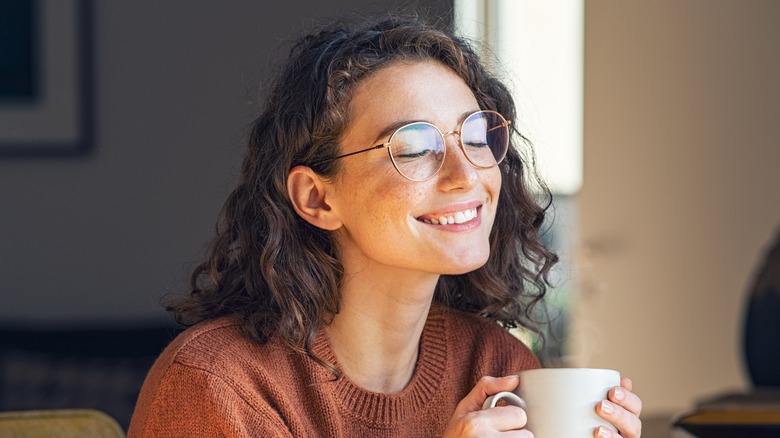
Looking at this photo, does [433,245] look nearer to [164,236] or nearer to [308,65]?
[308,65]

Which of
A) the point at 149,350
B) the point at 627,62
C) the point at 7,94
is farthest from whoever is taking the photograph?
the point at 627,62

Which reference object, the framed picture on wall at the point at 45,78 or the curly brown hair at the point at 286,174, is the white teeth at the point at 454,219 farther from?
the framed picture on wall at the point at 45,78

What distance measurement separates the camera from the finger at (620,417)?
1.00 m

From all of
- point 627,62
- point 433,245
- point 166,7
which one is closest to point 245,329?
point 433,245

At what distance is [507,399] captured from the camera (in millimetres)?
1047

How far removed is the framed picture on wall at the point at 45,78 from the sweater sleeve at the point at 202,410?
33.8 inches

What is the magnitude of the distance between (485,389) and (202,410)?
0.33 m

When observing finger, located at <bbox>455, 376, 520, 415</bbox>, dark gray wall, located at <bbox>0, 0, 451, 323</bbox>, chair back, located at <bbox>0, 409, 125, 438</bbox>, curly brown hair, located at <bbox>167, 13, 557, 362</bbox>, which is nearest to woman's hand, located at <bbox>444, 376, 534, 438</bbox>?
finger, located at <bbox>455, 376, 520, 415</bbox>

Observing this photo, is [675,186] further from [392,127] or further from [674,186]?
[392,127]

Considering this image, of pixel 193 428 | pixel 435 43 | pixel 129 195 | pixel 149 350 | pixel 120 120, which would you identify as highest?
pixel 435 43

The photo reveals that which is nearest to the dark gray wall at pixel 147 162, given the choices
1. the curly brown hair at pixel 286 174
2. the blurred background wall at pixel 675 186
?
the curly brown hair at pixel 286 174

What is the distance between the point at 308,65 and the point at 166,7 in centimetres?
75

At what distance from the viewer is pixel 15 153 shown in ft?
6.12

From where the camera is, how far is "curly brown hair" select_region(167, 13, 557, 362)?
128 cm
